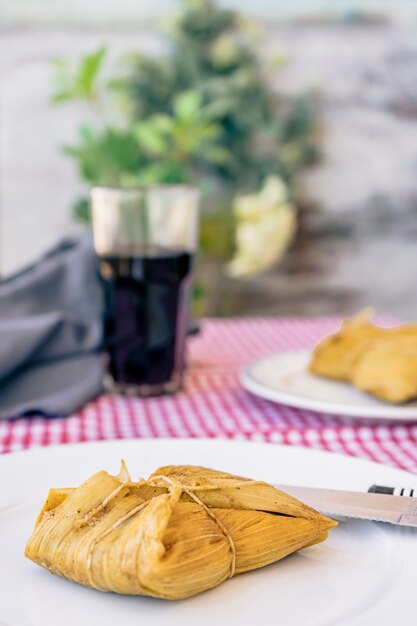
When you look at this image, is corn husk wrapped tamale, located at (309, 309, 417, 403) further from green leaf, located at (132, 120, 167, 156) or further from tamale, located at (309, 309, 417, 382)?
green leaf, located at (132, 120, 167, 156)

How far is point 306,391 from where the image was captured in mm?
947

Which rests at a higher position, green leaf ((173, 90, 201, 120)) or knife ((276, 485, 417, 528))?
green leaf ((173, 90, 201, 120))

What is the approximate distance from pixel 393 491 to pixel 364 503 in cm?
3

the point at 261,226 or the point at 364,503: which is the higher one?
the point at 364,503

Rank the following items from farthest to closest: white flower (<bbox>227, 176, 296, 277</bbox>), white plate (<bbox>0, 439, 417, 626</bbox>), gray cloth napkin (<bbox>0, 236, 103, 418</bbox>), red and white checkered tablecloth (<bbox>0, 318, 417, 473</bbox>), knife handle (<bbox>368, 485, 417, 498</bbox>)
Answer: white flower (<bbox>227, 176, 296, 277</bbox>)
gray cloth napkin (<bbox>0, 236, 103, 418</bbox>)
red and white checkered tablecloth (<bbox>0, 318, 417, 473</bbox>)
knife handle (<bbox>368, 485, 417, 498</bbox>)
white plate (<bbox>0, 439, 417, 626</bbox>)

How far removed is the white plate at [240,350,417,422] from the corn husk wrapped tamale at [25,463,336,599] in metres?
0.32

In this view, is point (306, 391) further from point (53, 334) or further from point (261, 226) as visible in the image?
point (261, 226)

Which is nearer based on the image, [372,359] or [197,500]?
[197,500]

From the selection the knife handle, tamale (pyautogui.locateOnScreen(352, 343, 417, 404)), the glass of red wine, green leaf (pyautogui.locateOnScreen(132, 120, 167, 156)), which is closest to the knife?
the knife handle

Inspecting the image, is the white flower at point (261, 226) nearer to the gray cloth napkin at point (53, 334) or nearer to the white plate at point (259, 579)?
the gray cloth napkin at point (53, 334)

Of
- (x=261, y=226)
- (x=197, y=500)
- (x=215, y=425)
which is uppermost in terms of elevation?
(x=197, y=500)

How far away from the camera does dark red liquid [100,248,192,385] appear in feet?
3.36

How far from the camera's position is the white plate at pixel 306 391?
848 mm

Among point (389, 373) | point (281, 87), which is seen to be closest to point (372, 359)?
point (389, 373)
